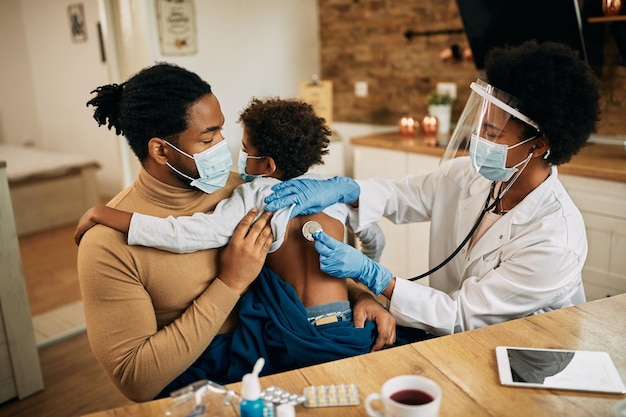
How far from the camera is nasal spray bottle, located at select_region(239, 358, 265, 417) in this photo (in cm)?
89

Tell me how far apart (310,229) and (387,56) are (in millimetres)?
2758

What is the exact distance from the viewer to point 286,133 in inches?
62.2

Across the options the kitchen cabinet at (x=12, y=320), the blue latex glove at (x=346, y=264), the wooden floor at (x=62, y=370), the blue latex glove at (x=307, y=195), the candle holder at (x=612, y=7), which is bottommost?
the wooden floor at (x=62, y=370)

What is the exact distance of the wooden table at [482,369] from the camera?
1003 mm

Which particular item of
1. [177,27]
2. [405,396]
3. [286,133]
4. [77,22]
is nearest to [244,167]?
[286,133]

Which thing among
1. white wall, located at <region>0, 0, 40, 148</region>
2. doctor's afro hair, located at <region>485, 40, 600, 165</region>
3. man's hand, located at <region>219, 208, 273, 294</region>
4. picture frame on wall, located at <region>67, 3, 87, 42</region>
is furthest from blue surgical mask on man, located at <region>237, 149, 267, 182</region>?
white wall, located at <region>0, 0, 40, 148</region>

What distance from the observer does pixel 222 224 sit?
4.69ft

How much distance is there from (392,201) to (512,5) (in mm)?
1603

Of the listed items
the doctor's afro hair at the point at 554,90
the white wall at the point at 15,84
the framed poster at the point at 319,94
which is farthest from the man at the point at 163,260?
the white wall at the point at 15,84

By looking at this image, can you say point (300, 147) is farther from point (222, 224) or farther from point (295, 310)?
point (295, 310)

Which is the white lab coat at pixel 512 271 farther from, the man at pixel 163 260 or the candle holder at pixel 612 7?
the candle holder at pixel 612 7

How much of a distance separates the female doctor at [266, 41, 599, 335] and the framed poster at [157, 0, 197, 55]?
2288mm

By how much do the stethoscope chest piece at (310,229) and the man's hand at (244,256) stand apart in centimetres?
10

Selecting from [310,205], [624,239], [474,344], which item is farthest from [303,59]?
[474,344]
